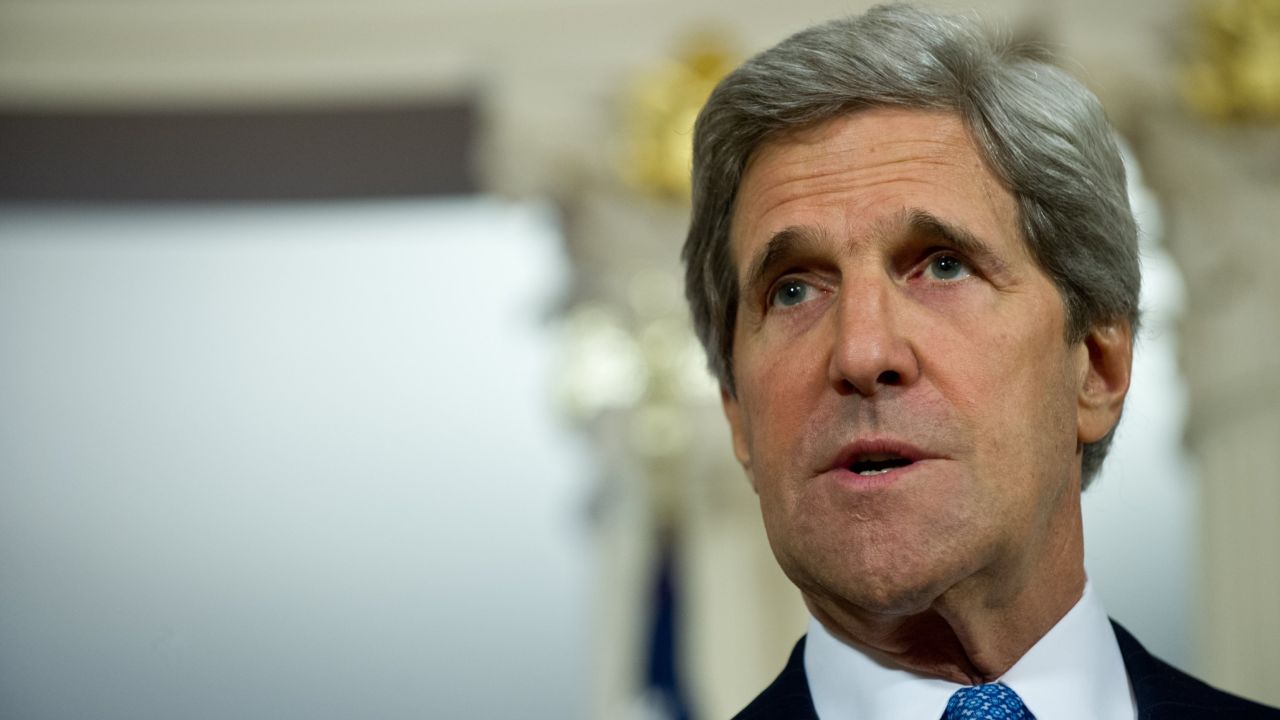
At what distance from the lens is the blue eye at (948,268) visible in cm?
168

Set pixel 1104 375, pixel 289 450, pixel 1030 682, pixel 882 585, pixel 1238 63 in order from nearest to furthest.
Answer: pixel 882 585 < pixel 1030 682 < pixel 1104 375 < pixel 1238 63 < pixel 289 450

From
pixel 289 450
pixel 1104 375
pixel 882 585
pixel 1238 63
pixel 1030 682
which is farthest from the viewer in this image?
pixel 289 450

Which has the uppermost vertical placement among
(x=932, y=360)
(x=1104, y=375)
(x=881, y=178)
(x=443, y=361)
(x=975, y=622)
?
(x=881, y=178)

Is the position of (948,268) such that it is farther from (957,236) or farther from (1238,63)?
(1238,63)

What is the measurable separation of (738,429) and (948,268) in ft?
1.08

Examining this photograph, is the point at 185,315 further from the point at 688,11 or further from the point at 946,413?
the point at 946,413

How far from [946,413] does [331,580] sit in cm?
568

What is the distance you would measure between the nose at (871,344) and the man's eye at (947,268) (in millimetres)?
65

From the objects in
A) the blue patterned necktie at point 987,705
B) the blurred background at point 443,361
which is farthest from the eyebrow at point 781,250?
the blurred background at point 443,361

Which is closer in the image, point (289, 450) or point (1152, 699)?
point (1152, 699)

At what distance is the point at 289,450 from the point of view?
7.64 m

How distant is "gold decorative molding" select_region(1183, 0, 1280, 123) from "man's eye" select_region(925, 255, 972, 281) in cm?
422

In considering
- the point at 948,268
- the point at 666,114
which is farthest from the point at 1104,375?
the point at 666,114

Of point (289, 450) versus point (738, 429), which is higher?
point (738, 429)
